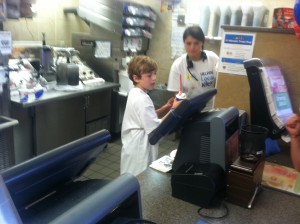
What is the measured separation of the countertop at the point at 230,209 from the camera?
1066 mm

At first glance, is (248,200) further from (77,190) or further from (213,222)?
(77,190)

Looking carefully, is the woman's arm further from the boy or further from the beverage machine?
the beverage machine

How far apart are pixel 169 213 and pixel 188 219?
73 millimetres

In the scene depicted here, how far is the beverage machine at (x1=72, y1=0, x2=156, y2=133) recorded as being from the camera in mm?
3965

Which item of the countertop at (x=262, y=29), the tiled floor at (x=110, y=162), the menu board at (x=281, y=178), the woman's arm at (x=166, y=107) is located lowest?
the tiled floor at (x=110, y=162)

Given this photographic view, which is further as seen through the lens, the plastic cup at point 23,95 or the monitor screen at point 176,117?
the plastic cup at point 23,95

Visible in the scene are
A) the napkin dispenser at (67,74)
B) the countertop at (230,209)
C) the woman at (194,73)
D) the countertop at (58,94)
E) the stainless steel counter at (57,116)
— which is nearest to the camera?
the countertop at (230,209)

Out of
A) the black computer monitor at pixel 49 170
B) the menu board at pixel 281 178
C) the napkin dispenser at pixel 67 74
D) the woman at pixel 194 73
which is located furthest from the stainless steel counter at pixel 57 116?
the menu board at pixel 281 178

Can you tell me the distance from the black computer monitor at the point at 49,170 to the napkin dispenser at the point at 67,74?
2499 millimetres

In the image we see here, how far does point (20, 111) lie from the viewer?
295 cm

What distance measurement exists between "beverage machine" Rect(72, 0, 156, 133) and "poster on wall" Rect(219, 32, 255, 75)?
237 centimetres

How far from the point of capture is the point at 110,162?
3508 mm

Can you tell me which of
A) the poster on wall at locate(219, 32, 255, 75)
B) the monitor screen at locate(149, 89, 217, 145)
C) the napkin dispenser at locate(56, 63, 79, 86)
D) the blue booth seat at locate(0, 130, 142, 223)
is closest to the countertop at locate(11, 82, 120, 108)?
the napkin dispenser at locate(56, 63, 79, 86)

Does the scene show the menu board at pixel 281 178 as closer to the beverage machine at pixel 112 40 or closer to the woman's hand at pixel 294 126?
the woman's hand at pixel 294 126
